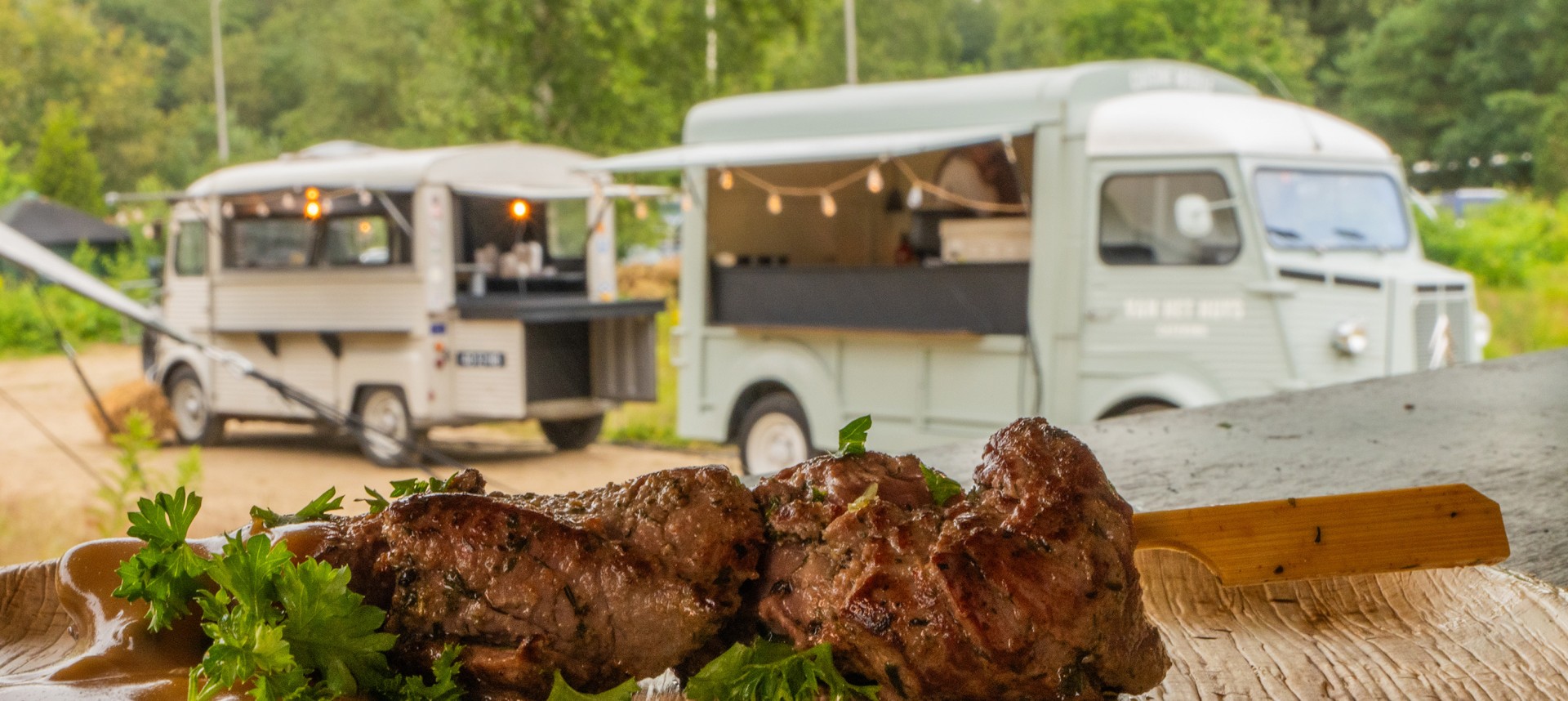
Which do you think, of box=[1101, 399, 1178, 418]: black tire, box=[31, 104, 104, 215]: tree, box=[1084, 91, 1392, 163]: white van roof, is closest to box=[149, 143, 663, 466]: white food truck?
A: box=[1084, 91, 1392, 163]: white van roof

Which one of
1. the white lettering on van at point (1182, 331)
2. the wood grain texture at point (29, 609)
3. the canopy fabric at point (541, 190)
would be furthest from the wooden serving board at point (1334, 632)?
the canopy fabric at point (541, 190)

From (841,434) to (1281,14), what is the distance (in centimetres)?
3046

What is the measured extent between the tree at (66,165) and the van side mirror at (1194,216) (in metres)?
19.5

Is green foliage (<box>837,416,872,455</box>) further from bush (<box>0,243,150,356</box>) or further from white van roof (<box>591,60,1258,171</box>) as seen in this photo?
A: bush (<box>0,243,150,356</box>)

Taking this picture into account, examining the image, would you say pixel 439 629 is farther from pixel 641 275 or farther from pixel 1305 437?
pixel 641 275

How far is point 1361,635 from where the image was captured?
1.35m

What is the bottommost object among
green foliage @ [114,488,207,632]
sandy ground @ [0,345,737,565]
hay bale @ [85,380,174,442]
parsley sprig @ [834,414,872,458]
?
sandy ground @ [0,345,737,565]

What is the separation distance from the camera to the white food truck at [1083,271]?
6.95 metres

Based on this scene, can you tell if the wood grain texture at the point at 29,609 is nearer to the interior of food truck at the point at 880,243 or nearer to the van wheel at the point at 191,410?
the interior of food truck at the point at 880,243

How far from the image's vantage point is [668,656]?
1.15 metres

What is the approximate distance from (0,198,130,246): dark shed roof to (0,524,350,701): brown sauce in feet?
65.2

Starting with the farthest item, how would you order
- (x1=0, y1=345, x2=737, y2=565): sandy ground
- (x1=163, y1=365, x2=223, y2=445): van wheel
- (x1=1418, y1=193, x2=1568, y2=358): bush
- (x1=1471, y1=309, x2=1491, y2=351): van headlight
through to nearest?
(x1=1418, y1=193, x2=1568, y2=358): bush < (x1=163, y1=365, x2=223, y2=445): van wheel < (x1=0, y1=345, x2=737, y2=565): sandy ground < (x1=1471, y1=309, x2=1491, y2=351): van headlight

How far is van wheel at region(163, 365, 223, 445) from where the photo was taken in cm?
1208

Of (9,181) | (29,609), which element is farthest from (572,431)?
(9,181)
